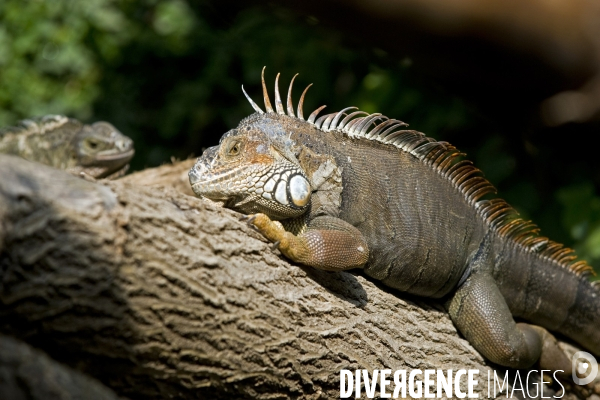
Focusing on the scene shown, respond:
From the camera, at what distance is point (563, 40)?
407 cm

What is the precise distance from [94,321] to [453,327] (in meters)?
1.98

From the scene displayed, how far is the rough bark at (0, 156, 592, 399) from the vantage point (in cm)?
199

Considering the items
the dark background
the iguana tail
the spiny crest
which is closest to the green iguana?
the dark background

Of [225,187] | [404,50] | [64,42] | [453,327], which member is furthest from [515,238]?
[64,42]

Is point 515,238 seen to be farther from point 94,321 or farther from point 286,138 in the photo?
point 94,321

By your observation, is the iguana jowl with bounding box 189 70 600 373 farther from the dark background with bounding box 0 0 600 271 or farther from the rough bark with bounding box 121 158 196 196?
the rough bark with bounding box 121 158 196 196

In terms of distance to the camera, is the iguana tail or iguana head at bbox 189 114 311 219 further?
the iguana tail

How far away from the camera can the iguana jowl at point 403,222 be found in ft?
9.07

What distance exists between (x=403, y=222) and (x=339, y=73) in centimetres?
337

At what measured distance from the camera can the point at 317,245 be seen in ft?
8.75

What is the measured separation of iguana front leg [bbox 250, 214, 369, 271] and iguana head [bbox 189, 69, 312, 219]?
0.37 feet

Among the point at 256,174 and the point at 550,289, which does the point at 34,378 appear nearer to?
the point at 256,174

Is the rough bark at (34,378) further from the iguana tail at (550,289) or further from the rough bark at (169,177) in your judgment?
the rough bark at (169,177)

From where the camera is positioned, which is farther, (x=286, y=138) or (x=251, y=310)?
(x=286, y=138)
